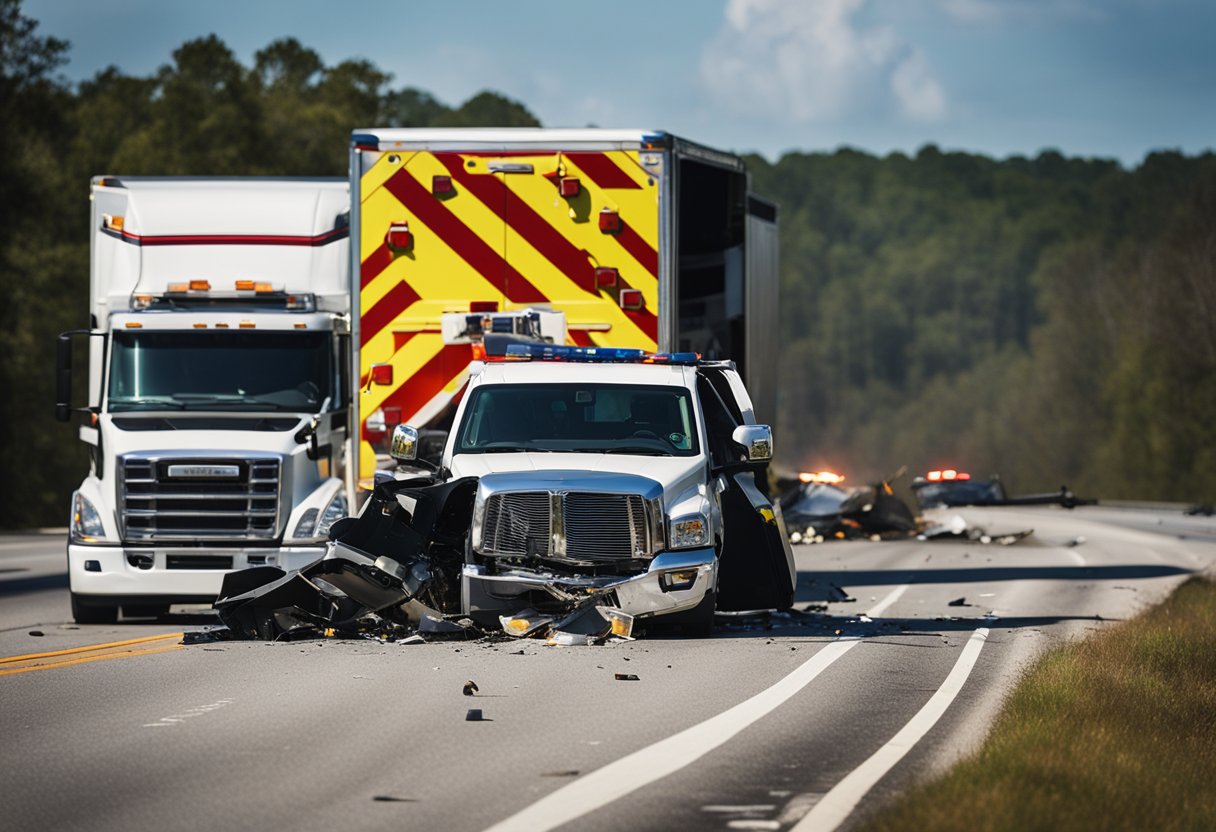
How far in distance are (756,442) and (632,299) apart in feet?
9.39

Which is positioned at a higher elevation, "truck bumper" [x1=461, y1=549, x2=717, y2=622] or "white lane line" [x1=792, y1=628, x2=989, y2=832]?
"truck bumper" [x1=461, y1=549, x2=717, y2=622]

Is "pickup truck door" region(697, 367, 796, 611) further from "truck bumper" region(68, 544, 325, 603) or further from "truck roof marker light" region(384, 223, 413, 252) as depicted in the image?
"truck bumper" region(68, 544, 325, 603)

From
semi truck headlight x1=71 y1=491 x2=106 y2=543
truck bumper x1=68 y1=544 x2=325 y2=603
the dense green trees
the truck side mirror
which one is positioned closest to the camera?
the truck side mirror

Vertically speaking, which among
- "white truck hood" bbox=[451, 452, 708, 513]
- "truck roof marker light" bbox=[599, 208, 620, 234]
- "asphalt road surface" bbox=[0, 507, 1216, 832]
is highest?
"truck roof marker light" bbox=[599, 208, 620, 234]

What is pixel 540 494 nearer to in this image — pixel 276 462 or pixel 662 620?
pixel 662 620

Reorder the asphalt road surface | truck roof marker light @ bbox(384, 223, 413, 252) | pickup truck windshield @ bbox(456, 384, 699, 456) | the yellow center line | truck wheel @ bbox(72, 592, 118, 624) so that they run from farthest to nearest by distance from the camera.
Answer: truck roof marker light @ bbox(384, 223, 413, 252)
truck wheel @ bbox(72, 592, 118, 624)
pickup truck windshield @ bbox(456, 384, 699, 456)
the yellow center line
the asphalt road surface

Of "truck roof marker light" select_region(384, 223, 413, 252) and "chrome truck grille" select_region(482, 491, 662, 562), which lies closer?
"chrome truck grille" select_region(482, 491, 662, 562)

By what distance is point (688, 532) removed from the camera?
13.4 metres

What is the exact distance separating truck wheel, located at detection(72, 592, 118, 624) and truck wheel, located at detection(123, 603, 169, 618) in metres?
0.65

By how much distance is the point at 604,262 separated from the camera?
55.5 ft

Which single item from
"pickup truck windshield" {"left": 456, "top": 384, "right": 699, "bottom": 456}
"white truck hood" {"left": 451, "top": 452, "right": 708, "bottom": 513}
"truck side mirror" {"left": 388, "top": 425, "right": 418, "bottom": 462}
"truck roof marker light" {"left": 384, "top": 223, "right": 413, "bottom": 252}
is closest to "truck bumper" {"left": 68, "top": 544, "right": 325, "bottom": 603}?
"truck side mirror" {"left": 388, "top": 425, "right": 418, "bottom": 462}

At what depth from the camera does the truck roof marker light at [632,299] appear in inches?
661

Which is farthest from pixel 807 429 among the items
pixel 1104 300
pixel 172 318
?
pixel 172 318

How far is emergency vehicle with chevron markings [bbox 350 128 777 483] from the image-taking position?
16.8 metres
